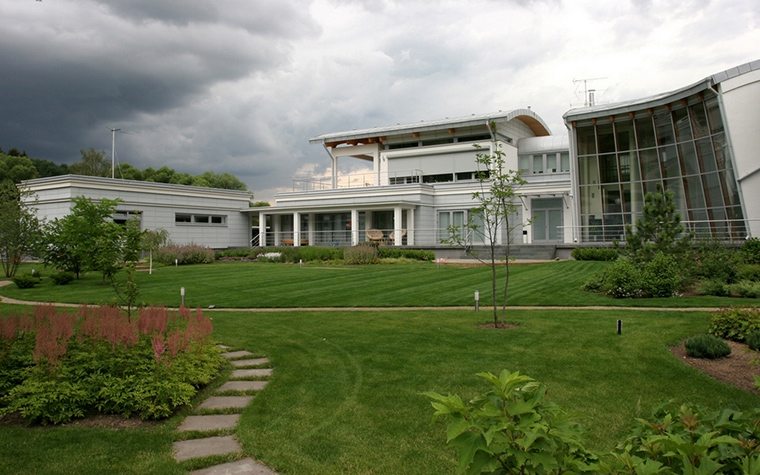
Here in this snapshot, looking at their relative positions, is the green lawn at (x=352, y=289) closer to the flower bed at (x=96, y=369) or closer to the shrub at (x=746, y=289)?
the shrub at (x=746, y=289)

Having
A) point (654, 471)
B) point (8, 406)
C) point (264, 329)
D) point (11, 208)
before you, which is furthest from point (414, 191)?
point (654, 471)

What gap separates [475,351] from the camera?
25.9 feet

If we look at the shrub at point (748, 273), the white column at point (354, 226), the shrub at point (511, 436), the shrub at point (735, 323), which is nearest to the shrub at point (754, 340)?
the shrub at point (735, 323)

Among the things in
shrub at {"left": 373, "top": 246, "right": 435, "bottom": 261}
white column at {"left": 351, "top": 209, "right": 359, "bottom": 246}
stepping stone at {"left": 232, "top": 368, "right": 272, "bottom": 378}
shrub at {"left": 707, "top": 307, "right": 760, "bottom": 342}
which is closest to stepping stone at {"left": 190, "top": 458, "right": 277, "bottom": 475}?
stepping stone at {"left": 232, "top": 368, "right": 272, "bottom": 378}

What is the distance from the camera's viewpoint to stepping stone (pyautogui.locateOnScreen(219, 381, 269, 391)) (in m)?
6.37

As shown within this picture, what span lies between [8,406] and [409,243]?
2956cm

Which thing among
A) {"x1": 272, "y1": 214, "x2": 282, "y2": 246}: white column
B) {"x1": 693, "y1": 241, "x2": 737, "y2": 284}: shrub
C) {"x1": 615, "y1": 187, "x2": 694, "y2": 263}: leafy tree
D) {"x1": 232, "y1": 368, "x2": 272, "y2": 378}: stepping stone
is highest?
{"x1": 272, "y1": 214, "x2": 282, "y2": 246}: white column

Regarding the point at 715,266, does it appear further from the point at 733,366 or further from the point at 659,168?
the point at 659,168

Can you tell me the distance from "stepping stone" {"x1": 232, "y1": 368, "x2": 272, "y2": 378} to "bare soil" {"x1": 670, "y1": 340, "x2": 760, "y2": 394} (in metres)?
5.70

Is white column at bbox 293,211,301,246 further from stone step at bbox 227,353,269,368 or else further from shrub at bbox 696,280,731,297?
stone step at bbox 227,353,269,368

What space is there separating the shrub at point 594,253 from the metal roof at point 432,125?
13.3 meters

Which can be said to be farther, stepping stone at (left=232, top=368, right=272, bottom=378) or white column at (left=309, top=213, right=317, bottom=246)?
white column at (left=309, top=213, right=317, bottom=246)

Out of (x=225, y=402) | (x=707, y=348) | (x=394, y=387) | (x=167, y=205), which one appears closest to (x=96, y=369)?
(x=225, y=402)

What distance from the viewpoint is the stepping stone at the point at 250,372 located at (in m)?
6.94
